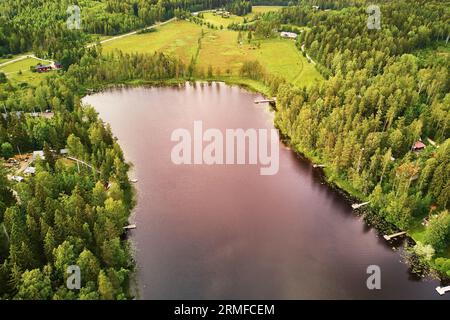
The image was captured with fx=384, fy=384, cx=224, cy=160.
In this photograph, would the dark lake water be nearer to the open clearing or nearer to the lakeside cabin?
the open clearing

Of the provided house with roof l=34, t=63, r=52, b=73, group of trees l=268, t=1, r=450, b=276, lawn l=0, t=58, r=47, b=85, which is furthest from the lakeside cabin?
lawn l=0, t=58, r=47, b=85

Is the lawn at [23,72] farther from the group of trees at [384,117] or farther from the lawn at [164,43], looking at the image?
the group of trees at [384,117]

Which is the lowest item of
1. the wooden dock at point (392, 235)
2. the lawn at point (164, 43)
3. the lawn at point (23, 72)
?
the wooden dock at point (392, 235)

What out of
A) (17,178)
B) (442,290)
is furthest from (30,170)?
(442,290)

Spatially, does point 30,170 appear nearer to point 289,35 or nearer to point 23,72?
point 23,72

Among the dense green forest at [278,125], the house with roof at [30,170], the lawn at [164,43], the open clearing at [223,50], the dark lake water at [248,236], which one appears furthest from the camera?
the lawn at [164,43]

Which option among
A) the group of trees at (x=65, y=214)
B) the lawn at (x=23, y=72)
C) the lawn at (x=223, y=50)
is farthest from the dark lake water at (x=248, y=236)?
the lawn at (x=223, y=50)
